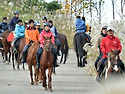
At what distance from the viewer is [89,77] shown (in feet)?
66.0

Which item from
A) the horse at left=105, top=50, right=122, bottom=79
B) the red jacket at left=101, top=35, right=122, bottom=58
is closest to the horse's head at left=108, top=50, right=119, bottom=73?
the horse at left=105, top=50, right=122, bottom=79

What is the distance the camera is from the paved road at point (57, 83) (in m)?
15.8

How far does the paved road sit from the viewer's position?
51.9 feet

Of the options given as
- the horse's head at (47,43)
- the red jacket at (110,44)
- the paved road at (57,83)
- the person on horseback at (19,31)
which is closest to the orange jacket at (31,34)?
the paved road at (57,83)

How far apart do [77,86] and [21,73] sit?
5.30 metres

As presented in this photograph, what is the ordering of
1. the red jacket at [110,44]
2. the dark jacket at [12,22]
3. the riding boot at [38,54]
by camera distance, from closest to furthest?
1. the red jacket at [110,44]
2. the riding boot at [38,54]
3. the dark jacket at [12,22]

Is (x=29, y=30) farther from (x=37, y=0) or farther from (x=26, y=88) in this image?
(x=37, y=0)

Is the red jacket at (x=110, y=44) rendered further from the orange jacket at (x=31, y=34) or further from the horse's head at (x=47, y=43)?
the orange jacket at (x=31, y=34)

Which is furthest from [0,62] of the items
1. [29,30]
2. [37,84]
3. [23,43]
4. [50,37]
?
[50,37]

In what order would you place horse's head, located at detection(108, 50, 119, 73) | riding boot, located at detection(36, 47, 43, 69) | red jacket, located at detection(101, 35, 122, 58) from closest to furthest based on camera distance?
horse's head, located at detection(108, 50, 119, 73), red jacket, located at detection(101, 35, 122, 58), riding boot, located at detection(36, 47, 43, 69)

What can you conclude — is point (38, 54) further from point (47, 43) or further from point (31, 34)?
point (31, 34)

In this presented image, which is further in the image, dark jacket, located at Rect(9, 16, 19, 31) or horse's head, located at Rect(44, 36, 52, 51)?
dark jacket, located at Rect(9, 16, 19, 31)

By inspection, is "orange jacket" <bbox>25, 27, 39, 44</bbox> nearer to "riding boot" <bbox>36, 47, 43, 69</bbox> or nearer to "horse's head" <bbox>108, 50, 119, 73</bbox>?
"riding boot" <bbox>36, 47, 43, 69</bbox>

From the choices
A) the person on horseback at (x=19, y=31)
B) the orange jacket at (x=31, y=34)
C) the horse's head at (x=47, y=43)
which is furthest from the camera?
the person on horseback at (x=19, y=31)
